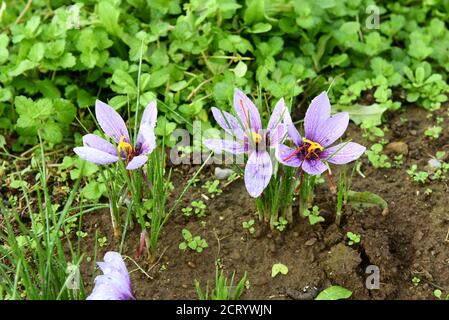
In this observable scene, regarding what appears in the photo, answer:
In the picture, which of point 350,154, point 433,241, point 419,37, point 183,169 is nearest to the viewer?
point 350,154

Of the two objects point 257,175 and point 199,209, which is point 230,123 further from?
point 199,209

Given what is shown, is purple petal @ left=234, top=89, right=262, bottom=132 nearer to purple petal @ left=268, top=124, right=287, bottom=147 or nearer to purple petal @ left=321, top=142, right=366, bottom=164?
purple petal @ left=268, top=124, right=287, bottom=147

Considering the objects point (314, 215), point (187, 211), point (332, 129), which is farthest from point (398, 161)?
point (187, 211)

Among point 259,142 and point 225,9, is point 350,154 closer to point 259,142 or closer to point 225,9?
point 259,142

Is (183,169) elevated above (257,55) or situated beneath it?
situated beneath

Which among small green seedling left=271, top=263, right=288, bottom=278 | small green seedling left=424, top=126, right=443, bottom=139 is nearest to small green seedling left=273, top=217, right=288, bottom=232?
small green seedling left=271, top=263, right=288, bottom=278

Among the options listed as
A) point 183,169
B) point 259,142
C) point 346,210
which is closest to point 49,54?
point 183,169

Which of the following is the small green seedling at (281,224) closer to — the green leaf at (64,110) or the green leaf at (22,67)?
the green leaf at (64,110)
